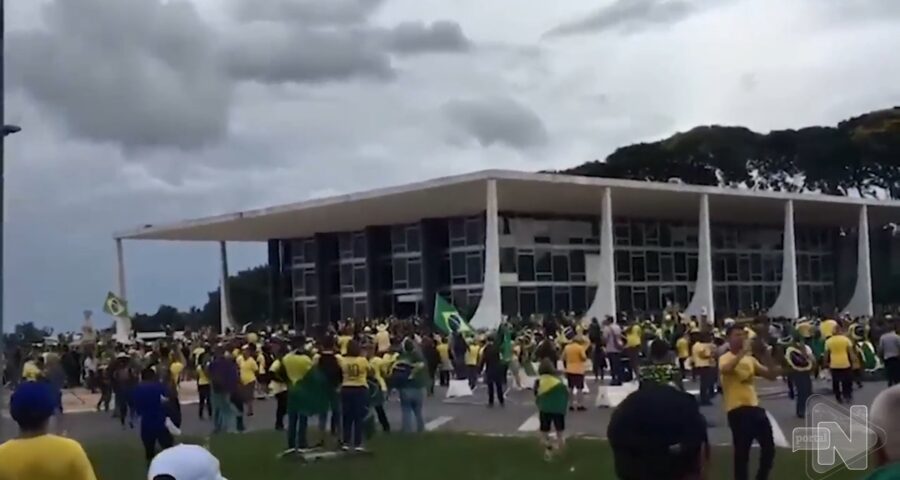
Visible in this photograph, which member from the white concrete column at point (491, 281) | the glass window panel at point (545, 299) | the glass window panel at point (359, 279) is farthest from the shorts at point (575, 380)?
the glass window panel at point (359, 279)

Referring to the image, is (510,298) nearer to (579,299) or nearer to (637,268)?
(579,299)

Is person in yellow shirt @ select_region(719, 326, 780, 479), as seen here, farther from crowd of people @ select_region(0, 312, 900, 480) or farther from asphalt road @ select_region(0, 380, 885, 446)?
asphalt road @ select_region(0, 380, 885, 446)

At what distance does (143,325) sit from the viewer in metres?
63.0

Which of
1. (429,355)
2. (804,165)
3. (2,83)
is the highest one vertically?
(804,165)

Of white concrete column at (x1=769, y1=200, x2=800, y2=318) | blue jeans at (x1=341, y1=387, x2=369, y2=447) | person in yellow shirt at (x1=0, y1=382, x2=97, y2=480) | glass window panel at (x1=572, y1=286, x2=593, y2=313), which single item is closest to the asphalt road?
blue jeans at (x1=341, y1=387, x2=369, y2=447)

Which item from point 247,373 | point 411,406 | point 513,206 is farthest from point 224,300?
point 411,406

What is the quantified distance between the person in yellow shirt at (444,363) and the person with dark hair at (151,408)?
1605cm

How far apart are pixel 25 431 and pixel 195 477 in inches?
75.3

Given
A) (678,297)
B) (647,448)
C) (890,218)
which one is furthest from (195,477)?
(890,218)

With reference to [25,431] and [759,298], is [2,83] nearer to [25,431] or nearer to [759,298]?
[25,431]

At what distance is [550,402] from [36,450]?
9.96 metres

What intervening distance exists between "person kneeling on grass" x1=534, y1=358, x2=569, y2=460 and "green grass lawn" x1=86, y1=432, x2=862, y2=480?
0.89 feet

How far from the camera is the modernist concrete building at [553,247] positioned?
47.9 metres

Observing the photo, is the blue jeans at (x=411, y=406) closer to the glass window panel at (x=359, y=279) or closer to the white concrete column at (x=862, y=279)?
the glass window panel at (x=359, y=279)
